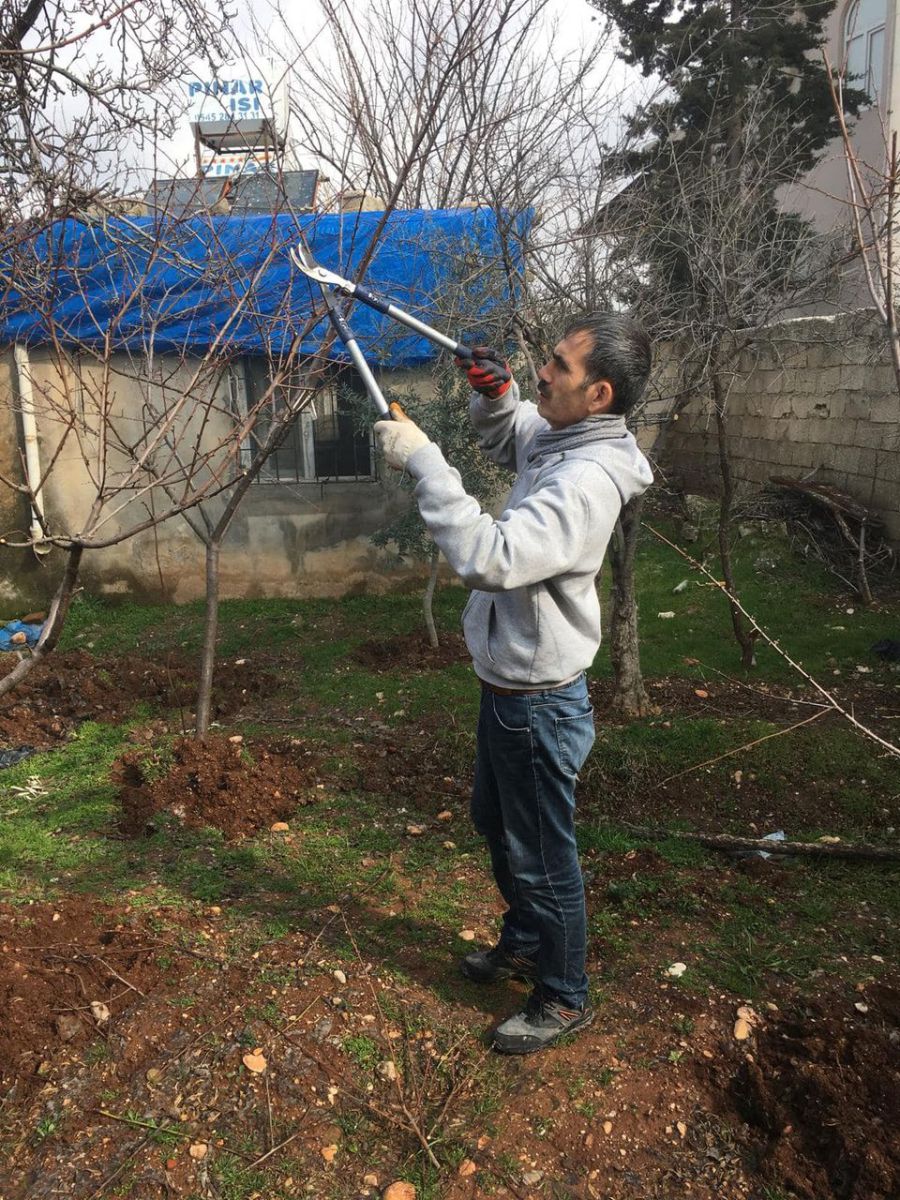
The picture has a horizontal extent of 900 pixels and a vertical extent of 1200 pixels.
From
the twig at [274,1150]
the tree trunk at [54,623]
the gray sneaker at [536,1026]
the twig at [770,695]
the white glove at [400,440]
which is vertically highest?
the white glove at [400,440]

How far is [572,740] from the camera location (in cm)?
227

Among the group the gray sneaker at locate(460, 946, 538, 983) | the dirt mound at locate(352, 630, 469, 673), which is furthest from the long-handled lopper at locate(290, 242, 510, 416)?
the dirt mound at locate(352, 630, 469, 673)

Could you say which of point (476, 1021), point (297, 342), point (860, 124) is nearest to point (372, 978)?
point (476, 1021)

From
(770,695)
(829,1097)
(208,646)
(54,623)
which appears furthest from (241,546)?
(829,1097)

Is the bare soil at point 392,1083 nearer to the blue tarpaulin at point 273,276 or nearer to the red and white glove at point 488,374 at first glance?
the red and white glove at point 488,374

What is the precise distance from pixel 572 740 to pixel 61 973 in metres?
1.67

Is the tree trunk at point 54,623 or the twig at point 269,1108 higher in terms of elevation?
the tree trunk at point 54,623

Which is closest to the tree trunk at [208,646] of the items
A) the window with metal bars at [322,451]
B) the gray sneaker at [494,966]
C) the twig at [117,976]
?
the twig at [117,976]

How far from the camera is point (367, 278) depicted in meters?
6.25

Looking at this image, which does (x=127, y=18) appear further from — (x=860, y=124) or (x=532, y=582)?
(x=860, y=124)

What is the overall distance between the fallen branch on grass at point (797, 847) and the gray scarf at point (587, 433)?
2.12 meters

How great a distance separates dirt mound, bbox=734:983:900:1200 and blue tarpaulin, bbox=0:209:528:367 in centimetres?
295

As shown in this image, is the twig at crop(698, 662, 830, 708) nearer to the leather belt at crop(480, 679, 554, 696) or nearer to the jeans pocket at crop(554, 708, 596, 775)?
the jeans pocket at crop(554, 708, 596, 775)

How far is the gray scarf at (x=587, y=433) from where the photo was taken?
217cm
